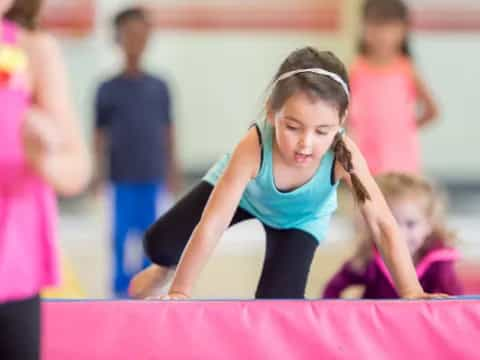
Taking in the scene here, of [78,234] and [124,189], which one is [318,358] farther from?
[78,234]

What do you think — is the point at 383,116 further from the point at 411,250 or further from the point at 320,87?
the point at 320,87

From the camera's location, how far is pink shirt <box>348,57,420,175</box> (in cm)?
362

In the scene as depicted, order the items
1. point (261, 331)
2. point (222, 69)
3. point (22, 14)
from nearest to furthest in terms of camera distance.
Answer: point (22, 14) < point (261, 331) < point (222, 69)

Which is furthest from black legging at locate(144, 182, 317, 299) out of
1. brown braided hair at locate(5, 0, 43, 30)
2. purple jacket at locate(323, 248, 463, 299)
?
brown braided hair at locate(5, 0, 43, 30)

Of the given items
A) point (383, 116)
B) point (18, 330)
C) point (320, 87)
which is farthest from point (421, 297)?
point (383, 116)

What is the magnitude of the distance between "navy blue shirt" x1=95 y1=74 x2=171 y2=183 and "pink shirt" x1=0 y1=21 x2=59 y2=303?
8.31 ft

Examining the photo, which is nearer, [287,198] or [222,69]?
[287,198]

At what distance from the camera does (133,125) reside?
3930mm

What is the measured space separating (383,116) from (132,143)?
0.92 metres

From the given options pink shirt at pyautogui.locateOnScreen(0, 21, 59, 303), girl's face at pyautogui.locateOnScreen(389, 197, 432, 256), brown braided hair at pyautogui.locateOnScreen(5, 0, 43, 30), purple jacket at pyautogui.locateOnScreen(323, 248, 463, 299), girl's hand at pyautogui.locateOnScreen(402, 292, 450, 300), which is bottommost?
purple jacket at pyautogui.locateOnScreen(323, 248, 463, 299)

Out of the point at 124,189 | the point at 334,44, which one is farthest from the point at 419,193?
the point at 334,44

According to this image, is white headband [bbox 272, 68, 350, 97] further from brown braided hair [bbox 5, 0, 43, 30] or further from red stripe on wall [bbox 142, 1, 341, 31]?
red stripe on wall [bbox 142, 1, 341, 31]

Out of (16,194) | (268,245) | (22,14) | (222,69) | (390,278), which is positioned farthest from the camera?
(222,69)

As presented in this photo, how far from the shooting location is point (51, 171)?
1.32 meters
